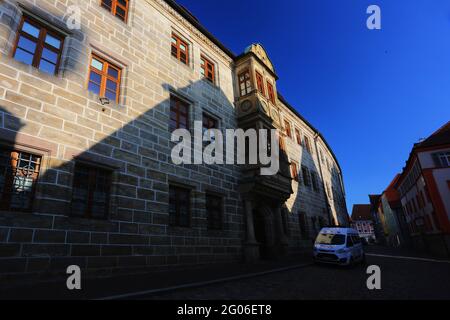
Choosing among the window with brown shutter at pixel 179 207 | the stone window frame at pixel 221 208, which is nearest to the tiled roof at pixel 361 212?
the stone window frame at pixel 221 208

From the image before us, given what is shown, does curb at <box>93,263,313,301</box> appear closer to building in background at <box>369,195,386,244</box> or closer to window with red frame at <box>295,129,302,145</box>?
window with red frame at <box>295,129,302,145</box>

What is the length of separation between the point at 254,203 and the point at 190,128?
5310mm

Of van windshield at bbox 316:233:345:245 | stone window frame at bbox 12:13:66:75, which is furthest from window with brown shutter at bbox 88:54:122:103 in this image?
van windshield at bbox 316:233:345:245

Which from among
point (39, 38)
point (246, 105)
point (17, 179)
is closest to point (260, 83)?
point (246, 105)

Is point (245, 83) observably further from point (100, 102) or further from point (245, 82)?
point (100, 102)

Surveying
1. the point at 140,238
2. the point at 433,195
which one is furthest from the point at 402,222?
the point at 140,238

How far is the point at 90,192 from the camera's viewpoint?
7.51 m

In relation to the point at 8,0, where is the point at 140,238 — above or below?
below

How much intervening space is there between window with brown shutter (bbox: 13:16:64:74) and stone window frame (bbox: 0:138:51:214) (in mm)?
2392

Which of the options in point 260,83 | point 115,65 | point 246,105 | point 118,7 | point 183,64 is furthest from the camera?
point 260,83

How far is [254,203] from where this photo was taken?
45.5 feet

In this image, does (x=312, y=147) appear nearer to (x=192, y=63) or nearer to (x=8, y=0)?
(x=192, y=63)

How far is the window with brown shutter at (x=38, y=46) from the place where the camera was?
7.18 meters

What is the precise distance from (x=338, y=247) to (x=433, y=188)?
14.1 m
